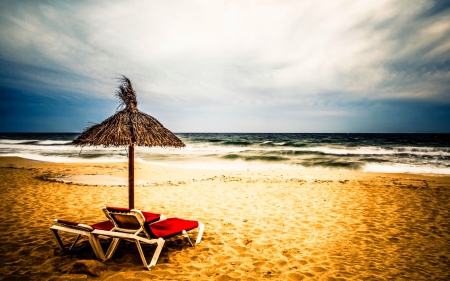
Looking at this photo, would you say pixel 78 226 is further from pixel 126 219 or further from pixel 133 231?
pixel 133 231

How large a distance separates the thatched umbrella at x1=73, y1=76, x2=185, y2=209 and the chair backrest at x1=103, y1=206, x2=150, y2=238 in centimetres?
94

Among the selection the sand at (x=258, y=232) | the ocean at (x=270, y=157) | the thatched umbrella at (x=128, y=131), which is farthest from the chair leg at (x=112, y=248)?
the ocean at (x=270, y=157)

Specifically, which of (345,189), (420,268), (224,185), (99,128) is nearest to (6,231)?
(99,128)

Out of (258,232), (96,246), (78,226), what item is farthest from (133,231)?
(258,232)

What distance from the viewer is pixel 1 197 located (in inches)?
281

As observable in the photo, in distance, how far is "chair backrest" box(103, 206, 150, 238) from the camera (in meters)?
3.39

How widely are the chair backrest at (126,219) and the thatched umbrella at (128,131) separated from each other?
938mm

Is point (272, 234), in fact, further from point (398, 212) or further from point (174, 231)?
point (398, 212)

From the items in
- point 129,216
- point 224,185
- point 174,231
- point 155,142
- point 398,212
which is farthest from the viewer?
point 224,185

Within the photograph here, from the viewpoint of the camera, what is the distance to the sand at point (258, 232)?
3436mm

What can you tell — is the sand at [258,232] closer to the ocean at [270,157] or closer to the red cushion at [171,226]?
the red cushion at [171,226]

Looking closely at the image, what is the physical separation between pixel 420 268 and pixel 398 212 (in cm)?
324

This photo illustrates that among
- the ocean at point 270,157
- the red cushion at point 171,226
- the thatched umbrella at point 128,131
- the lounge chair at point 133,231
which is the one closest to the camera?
the lounge chair at point 133,231

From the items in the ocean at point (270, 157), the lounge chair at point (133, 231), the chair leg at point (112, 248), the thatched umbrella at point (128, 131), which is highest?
the thatched umbrella at point (128, 131)
